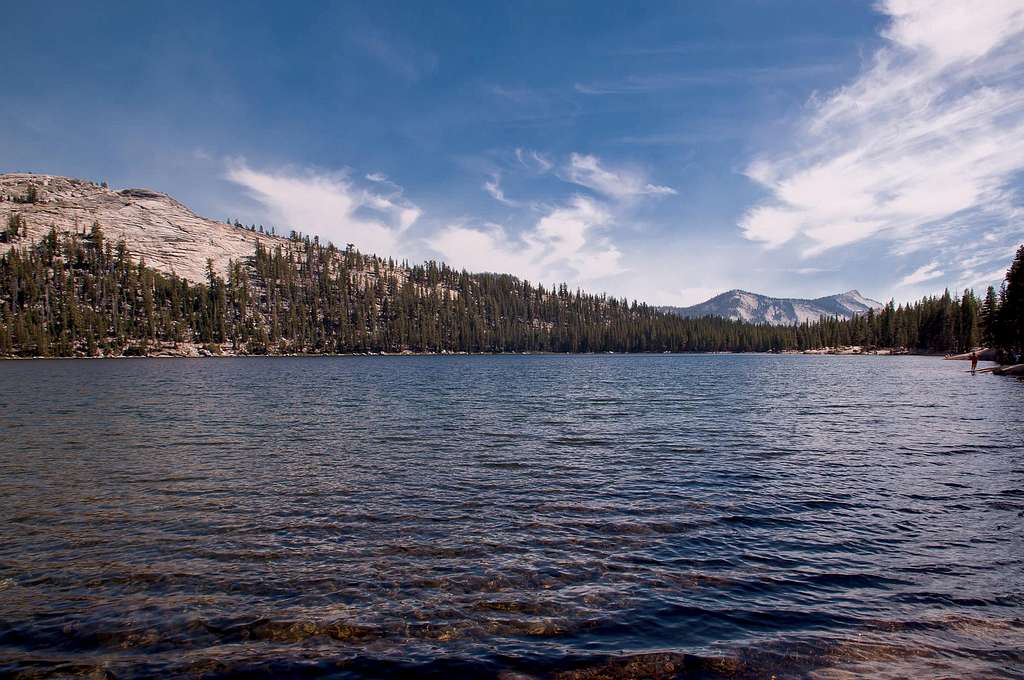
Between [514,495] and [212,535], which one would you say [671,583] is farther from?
[212,535]

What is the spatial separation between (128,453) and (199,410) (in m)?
20.1

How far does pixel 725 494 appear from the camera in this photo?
21.0m

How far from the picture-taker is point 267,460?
27406 mm

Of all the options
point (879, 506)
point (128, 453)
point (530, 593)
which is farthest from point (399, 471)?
point (879, 506)

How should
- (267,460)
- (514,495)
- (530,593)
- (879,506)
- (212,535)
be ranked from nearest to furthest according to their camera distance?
1. (530,593)
2. (212,535)
3. (879,506)
4. (514,495)
5. (267,460)

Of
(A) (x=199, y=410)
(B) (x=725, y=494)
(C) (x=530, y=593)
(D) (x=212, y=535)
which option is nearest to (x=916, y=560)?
(B) (x=725, y=494)

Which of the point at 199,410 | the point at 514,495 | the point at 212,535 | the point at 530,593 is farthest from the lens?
the point at 199,410

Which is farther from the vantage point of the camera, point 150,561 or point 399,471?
point 399,471

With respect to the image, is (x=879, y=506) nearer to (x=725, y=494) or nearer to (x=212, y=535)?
(x=725, y=494)

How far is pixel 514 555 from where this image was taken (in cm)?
1488

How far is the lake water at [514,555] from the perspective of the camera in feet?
33.3

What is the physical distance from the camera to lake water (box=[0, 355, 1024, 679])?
10156 mm

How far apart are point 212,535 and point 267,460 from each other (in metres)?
11.4

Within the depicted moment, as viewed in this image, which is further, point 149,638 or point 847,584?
point 847,584
